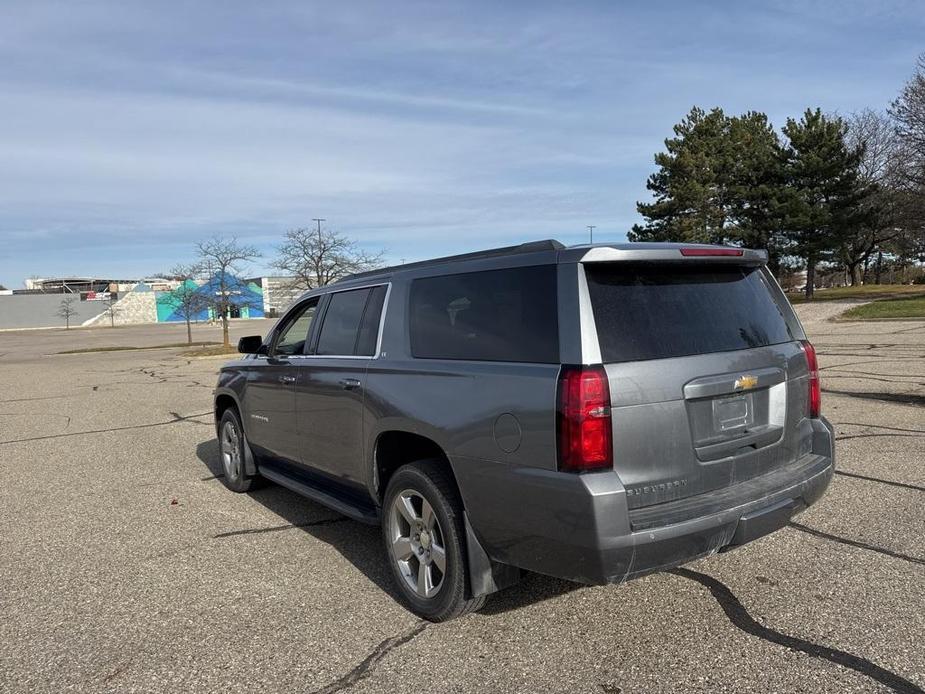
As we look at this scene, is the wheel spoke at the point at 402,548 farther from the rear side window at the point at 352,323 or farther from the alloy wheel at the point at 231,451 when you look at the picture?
the alloy wheel at the point at 231,451

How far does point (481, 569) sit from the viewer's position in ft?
10.7

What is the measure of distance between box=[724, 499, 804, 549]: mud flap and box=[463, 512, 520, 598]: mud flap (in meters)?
1.03

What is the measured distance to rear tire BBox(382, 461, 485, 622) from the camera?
3.29 metres

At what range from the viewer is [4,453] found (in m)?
8.23

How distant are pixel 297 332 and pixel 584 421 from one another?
3.00 metres

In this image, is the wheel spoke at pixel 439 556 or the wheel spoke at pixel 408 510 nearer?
the wheel spoke at pixel 439 556

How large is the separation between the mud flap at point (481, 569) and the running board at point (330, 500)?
3.04 ft

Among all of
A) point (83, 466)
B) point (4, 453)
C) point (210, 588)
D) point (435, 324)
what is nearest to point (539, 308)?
point (435, 324)

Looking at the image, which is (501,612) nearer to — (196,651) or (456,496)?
(456,496)

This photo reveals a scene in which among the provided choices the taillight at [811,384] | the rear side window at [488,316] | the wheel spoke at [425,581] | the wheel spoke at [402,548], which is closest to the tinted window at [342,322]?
A: the rear side window at [488,316]

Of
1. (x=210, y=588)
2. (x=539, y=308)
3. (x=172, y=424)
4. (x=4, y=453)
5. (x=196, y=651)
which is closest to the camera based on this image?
(x=539, y=308)

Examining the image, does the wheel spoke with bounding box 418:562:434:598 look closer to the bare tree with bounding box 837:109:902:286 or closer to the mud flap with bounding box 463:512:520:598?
the mud flap with bounding box 463:512:520:598

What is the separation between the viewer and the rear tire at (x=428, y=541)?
3.29m

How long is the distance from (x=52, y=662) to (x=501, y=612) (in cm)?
214
